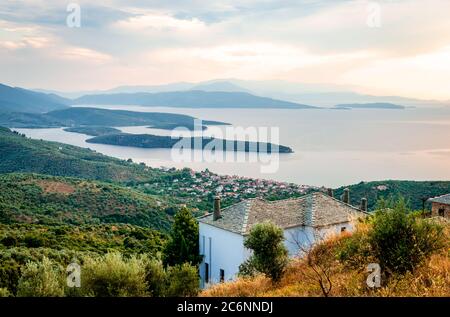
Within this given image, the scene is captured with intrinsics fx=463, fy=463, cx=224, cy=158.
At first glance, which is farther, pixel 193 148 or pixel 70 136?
pixel 70 136

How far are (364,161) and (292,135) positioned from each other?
65.0ft

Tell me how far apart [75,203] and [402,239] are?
36346 mm

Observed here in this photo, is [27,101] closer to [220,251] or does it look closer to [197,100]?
[197,100]

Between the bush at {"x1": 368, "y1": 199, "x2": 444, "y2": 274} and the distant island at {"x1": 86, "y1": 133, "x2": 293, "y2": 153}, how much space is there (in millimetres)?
67875

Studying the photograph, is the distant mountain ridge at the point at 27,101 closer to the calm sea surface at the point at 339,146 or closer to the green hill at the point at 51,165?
the calm sea surface at the point at 339,146

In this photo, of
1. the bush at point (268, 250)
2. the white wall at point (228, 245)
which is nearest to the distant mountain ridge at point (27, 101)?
the white wall at point (228, 245)

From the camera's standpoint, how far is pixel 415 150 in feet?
273

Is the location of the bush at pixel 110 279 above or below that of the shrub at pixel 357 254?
below

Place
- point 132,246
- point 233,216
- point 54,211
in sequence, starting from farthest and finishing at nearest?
point 54,211 < point 132,246 < point 233,216

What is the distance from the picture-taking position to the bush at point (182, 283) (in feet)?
31.0

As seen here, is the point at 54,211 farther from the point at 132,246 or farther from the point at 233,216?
the point at 233,216

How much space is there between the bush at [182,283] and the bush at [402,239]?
4190 millimetres

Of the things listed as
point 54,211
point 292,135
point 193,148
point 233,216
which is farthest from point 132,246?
point 193,148

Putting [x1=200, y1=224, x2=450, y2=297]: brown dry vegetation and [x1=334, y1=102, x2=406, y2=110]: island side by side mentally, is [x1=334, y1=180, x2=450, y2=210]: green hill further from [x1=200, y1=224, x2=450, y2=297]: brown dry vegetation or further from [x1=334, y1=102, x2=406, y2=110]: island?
[x1=334, y1=102, x2=406, y2=110]: island
